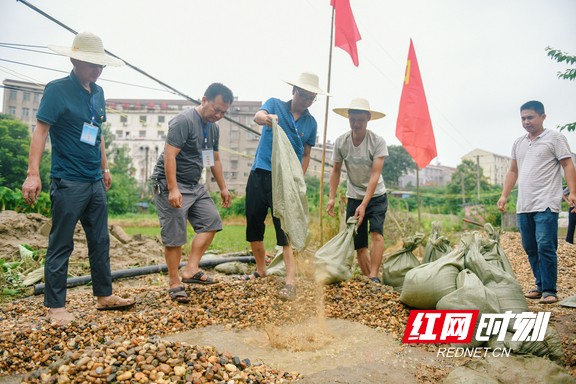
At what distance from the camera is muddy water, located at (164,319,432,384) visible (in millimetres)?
2326

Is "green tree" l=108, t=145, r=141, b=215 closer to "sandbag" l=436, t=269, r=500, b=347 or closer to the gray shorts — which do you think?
the gray shorts

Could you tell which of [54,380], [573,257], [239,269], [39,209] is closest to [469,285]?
[54,380]

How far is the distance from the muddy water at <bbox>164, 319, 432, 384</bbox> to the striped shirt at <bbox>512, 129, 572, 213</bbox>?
82.8 inches

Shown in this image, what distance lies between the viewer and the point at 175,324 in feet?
9.98

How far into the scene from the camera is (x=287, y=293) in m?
3.54

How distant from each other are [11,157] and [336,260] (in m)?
21.6

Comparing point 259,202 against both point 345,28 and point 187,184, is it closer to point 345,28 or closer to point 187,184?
point 187,184

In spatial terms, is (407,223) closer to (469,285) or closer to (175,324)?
(469,285)

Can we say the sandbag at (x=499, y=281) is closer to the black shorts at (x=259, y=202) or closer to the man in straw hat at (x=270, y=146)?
the man in straw hat at (x=270, y=146)

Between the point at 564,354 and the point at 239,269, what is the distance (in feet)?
12.4

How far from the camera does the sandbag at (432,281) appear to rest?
3.13 metres

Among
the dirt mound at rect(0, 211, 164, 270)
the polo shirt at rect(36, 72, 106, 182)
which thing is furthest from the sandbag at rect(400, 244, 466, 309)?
the dirt mound at rect(0, 211, 164, 270)

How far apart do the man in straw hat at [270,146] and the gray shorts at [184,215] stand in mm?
390

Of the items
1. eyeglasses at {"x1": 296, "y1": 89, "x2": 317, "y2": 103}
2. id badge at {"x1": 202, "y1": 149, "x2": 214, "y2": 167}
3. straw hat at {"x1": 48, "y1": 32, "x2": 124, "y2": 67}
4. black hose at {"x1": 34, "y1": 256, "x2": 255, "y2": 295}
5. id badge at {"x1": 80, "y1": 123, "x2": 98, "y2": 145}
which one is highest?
straw hat at {"x1": 48, "y1": 32, "x2": 124, "y2": 67}
